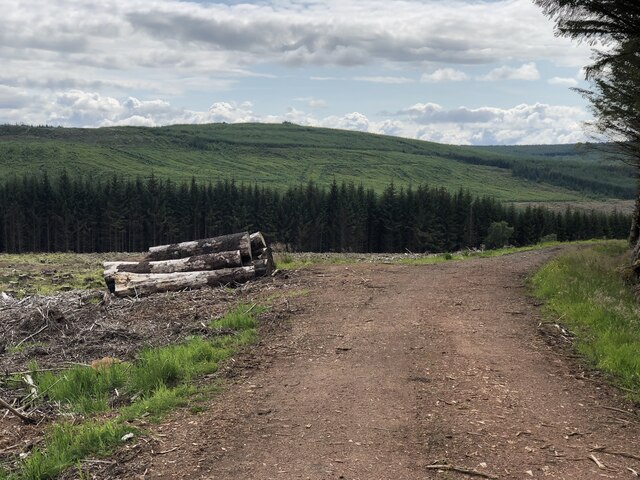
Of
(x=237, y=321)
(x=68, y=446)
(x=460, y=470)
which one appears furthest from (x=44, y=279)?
(x=460, y=470)

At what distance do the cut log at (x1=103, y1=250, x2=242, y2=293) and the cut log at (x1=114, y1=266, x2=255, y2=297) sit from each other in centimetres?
42

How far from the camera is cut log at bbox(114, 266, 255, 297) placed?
17.6 metres

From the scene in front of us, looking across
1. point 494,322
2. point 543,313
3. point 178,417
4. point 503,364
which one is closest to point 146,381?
point 178,417

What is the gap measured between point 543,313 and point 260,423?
873 centimetres

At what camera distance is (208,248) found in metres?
19.6

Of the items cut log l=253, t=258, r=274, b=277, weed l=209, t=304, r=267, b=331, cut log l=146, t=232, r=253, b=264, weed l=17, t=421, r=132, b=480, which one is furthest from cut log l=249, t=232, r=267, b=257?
weed l=17, t=421, r=132, b=480

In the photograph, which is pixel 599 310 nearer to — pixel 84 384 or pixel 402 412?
pixel 402 412

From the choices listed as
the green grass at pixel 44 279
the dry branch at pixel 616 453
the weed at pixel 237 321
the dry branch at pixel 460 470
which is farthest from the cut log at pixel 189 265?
the dry branch at pixel 616 453

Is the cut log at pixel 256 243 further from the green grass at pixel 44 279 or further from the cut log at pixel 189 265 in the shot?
the green grass at pixel 44 279

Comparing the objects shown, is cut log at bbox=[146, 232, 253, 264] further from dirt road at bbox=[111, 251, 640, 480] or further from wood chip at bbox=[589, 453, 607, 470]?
wood chip at bbox=[589, 453, 607, 470]

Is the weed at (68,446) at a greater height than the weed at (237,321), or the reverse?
the weed at (68,446)

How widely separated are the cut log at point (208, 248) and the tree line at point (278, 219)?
235 feet

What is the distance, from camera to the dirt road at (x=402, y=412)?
573 centimetres

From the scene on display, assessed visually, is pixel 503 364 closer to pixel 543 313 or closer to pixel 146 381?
pixel 543 313
